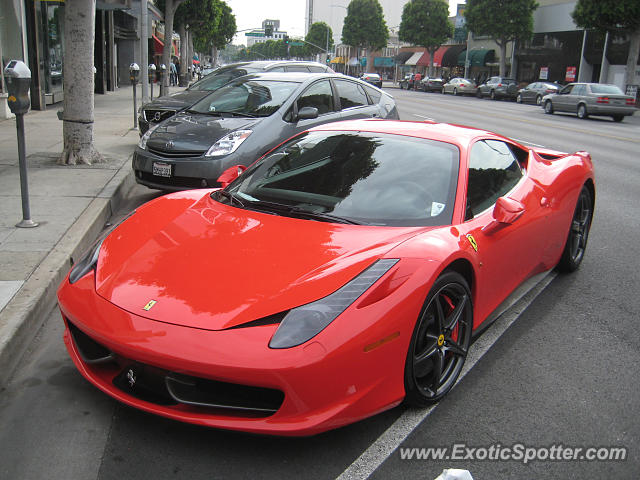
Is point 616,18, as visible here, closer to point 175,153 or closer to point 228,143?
point 228,143

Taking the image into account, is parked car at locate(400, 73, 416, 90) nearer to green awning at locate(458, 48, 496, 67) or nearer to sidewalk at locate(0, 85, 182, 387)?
green awning at locate(458, 48, 496, 67)

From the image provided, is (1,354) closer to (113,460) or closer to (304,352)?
(113,460)

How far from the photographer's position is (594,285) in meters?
5.17

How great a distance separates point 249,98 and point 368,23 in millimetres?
87272

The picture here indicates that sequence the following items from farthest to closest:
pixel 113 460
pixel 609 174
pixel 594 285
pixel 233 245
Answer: pixel 609 174
pixel 594 285
pixel 233 245
pixel 113 460

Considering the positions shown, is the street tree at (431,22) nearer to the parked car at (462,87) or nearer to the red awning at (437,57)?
the red awning at (437,57)

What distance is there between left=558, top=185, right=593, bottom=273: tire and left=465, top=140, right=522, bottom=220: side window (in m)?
0.96

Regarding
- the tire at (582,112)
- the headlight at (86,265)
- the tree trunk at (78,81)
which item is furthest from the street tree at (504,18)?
the headlight at (86,265)

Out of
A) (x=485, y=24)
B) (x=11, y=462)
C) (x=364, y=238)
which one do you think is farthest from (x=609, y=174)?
(x=485, y=24)

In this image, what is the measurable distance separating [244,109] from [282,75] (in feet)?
3.22

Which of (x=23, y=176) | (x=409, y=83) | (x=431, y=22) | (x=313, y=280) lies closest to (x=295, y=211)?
(x=313, y=280)

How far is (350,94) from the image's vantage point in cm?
898

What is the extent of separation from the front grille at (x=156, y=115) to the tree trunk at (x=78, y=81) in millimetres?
1587

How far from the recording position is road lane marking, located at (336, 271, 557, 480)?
105 inches
